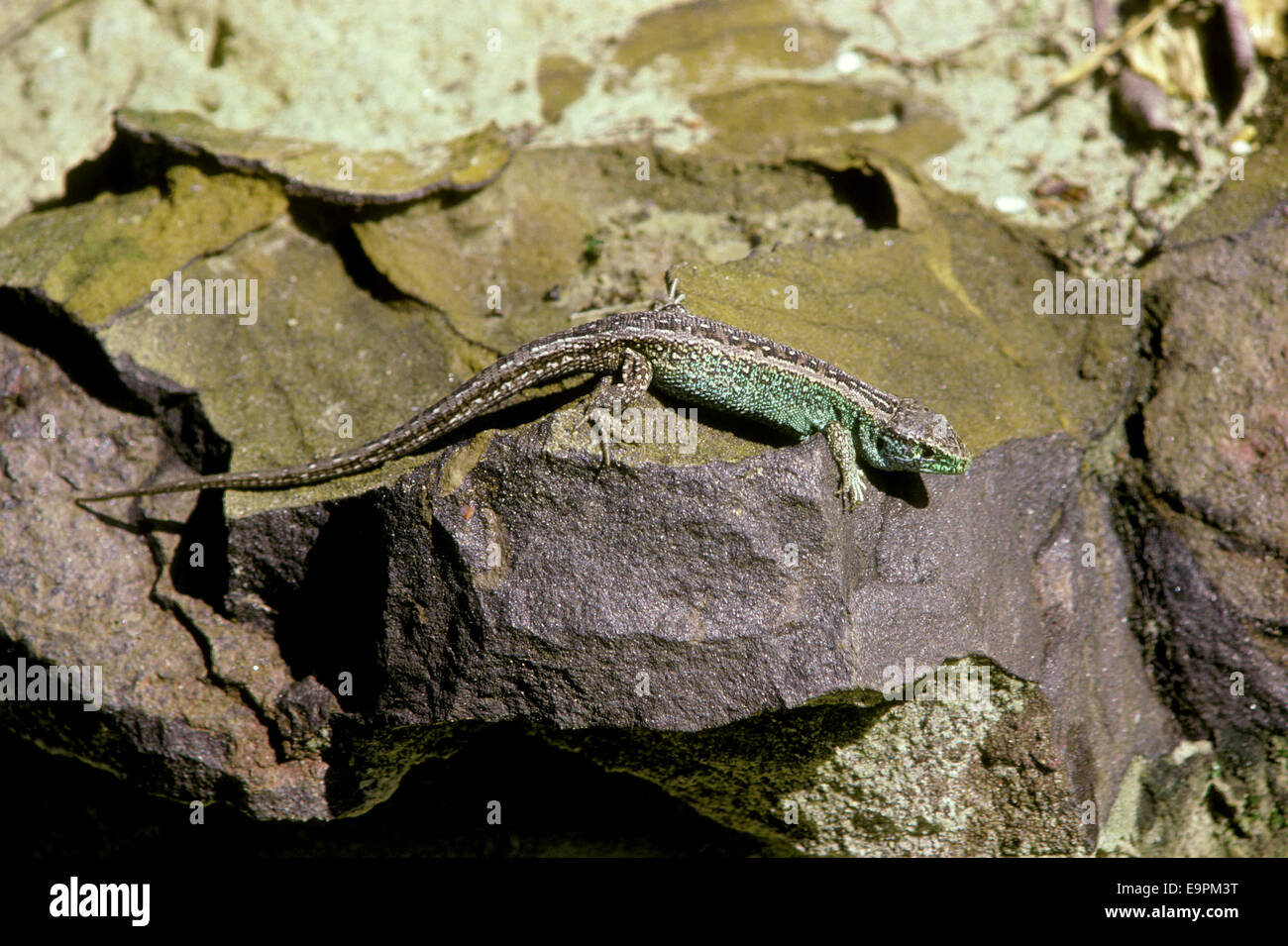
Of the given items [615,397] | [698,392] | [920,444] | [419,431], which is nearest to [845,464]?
[920,444]

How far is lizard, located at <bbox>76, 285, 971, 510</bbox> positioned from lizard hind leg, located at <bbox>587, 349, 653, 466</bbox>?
0.03ft

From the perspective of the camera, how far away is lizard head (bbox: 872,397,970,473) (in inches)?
266

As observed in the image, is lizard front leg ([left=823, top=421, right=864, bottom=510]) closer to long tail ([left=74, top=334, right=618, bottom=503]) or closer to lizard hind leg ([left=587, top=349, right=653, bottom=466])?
lizard hind leg ([left=587, top=349, right=653, bottom=466])

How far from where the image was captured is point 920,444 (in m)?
6.77

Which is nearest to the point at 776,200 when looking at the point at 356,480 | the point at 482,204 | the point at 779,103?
the point at 779,103

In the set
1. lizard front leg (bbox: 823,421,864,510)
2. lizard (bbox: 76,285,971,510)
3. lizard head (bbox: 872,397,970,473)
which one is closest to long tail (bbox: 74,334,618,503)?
lizard (bbox: 76,285,971,510)

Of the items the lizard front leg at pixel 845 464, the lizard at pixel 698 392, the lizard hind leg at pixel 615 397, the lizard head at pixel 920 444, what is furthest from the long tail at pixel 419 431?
the lizard head at pixel 920 444

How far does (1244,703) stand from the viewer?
771cm

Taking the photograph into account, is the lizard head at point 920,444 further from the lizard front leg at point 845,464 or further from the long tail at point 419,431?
the long tail at point 419,431

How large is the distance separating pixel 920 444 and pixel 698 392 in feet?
5.06

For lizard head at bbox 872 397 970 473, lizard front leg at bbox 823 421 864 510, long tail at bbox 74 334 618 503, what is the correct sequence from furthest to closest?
1. long tail at bbox 74 334 618 503
2. lizard front leg at bbox 823 421 864 510
3. lizard head at bbox 872 397 970 473

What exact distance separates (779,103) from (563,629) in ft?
22.6

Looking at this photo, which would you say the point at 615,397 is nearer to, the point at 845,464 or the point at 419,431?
the point at 419,431

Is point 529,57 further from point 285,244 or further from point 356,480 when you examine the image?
point 356,480
